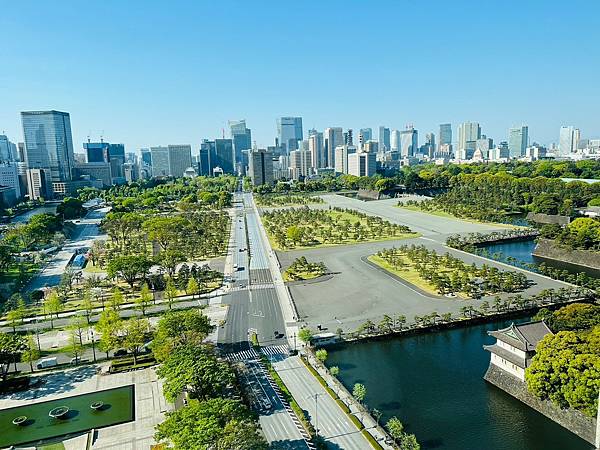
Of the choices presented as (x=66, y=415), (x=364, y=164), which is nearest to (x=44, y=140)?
(x=364, y=164)

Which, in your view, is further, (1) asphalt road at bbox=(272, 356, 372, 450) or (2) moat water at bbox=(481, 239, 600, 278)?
(2) moat water at bbox=(481, 239, 600, 278)

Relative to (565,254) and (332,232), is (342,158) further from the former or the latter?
(565,254)

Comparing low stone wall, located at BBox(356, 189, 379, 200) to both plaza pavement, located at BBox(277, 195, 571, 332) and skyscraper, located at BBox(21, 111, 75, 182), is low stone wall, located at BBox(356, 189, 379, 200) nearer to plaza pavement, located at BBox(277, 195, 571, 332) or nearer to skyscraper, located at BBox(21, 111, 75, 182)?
plaza pavement, located at BBox(277, 195, 571, 332)

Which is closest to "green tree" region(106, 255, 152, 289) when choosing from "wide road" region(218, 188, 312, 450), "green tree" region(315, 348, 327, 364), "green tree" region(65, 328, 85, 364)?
"wide road" region(218, 188, 312, 450)

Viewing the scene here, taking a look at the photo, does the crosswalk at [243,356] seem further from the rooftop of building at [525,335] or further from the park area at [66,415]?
the rooftop of building at [525,335]

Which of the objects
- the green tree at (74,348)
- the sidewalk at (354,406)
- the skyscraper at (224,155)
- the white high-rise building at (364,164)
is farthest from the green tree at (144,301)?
the skyscraper at (224,155)

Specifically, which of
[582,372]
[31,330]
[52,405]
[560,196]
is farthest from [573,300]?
[560,196]
